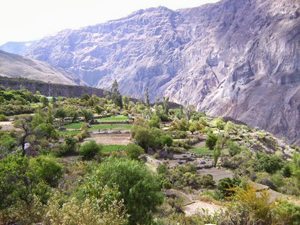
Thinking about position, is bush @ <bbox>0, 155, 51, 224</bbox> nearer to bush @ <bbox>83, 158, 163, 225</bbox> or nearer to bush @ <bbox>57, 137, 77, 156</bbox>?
bush @ <bbox>83, 158, 163, 225</bbox>

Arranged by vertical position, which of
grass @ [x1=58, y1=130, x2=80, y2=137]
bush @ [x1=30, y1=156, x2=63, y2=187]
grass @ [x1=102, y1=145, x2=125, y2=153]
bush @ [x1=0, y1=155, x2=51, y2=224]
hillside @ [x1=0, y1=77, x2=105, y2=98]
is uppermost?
bush @ [x1=0, y1=155, x2=51, y2=224]

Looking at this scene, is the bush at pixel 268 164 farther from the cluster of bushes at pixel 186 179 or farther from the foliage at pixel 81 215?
the foliage at pixel 81 215

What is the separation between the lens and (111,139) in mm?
49688

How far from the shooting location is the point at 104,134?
173 feet

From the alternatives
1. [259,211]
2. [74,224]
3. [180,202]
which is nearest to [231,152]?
[180,202]

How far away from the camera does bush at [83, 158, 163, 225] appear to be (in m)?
16.7

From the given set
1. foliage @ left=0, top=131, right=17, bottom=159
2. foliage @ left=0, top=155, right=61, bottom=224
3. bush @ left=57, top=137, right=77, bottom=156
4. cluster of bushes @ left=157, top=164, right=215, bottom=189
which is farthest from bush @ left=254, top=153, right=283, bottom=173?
foliage @ left=0, top=155, right=61, bottom=224

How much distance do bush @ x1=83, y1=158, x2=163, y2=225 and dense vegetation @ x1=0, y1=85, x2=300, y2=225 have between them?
4cm

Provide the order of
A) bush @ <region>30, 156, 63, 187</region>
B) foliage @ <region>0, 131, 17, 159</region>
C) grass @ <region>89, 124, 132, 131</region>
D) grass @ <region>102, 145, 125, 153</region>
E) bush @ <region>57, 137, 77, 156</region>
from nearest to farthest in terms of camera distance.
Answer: bush @ <region>30, 156, 63, 187</region>
foliage @ <region>0, 131, 17, 159</region>
bush @ <region>57, 137, 77, 156</region>
grass @ <region>102, 145, 125, 153</region>
grass @ <region>89, 124, 132, 131</region>

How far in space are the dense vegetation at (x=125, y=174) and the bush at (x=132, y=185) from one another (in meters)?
0.04

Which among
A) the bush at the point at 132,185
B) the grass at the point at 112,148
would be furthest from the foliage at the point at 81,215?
the grass at the point at 112,148

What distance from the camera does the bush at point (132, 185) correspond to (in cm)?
1669

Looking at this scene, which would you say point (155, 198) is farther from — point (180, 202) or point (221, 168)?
point (221, 168)

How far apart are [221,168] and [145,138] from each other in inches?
337
